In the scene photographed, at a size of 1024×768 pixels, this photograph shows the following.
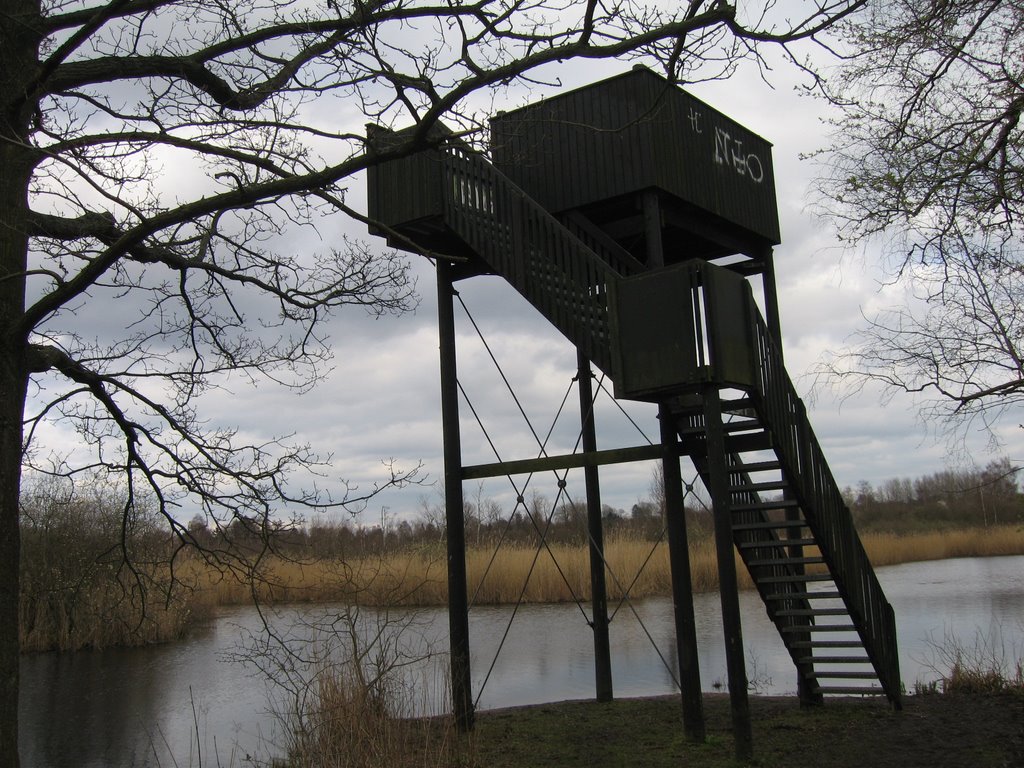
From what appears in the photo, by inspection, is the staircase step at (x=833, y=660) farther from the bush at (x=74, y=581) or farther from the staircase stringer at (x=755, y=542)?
the bush at (x=74, y=581)

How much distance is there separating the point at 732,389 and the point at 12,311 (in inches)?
259

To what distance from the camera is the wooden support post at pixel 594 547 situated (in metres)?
12.4

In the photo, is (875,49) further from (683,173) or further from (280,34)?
(280,34)

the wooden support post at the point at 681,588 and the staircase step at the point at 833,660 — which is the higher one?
the wooden support post at the point at 681,588

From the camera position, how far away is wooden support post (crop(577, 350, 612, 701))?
1235 cm

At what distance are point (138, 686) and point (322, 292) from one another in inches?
494

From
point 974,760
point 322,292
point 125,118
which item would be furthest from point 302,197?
point 974,760

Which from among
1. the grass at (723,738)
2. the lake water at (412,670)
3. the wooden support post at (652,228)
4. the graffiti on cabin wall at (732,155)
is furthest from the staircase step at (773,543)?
the graffiti on cabin wall at (732,155)

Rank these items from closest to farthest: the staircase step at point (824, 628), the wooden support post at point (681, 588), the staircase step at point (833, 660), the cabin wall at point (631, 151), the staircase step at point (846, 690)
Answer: the wooden support post at point (681, 588), the staircase step at point (824, 628), the cabin wall at point (631, 151), the staircase step at point (833, 660), the staircase step at point (846, 690)

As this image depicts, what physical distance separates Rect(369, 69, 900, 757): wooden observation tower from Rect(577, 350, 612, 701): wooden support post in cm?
6

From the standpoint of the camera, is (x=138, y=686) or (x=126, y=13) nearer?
(x=126, y=13)

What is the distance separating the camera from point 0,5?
798cm

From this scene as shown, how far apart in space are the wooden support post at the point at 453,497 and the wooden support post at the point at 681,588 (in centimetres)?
254

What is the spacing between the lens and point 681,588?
367 inches
